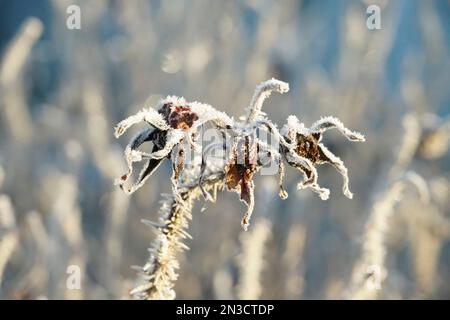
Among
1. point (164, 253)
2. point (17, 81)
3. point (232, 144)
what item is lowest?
point (164, 253)

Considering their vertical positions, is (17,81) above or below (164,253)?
above

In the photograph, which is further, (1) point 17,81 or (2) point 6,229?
(1) point 17,81

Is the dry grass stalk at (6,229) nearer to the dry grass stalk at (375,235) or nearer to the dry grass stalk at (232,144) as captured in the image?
the dry grass stalk at (232,144)

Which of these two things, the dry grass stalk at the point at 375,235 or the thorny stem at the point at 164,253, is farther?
the dry grass stalk at the point at 375,235

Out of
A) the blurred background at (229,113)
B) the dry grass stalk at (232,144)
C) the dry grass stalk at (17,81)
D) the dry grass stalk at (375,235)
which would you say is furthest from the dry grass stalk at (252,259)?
the dry grass stalk at (17,81)

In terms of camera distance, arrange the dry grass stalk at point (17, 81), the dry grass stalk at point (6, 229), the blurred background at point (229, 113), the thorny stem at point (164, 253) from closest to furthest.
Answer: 1. the thorny stem at point (164, 253)
2. the dry grass stalk at point (6, 229)
3. the blurred background at point (229, 113)
4. the dry grass stalk at point (17, 81)

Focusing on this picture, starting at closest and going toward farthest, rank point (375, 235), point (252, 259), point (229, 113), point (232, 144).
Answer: point (232, 144)
point (375, 235)
point (252, 259)
point (229, 113)

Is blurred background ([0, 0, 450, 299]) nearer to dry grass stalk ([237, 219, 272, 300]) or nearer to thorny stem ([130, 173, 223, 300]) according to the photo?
dry grass stalk ([237, 219, 272, 300])

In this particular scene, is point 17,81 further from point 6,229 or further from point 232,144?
point 232,144

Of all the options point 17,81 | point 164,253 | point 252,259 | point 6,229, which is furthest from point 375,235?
point 17,81

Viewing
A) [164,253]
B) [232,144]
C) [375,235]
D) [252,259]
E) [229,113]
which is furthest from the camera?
[229,113]
